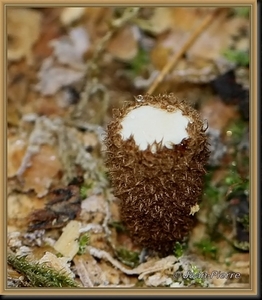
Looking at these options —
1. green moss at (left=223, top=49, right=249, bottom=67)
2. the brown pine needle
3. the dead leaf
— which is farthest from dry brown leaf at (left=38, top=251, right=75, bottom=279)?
green moss at (left=223, top=49, right=249, bottom=67)

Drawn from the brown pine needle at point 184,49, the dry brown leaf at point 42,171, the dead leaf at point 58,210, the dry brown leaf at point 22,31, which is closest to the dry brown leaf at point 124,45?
the brown pine needle at point 184,49

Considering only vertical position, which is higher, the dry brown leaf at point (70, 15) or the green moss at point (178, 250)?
the dry brown leaf at point (70, 15)

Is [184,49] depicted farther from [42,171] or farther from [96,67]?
[42,171]

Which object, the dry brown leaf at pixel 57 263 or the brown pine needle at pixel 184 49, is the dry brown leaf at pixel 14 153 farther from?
the brown pine needle at pixel 184 49

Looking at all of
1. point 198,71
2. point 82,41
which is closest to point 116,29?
point 82,41

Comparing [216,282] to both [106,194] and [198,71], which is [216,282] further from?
[198,71]

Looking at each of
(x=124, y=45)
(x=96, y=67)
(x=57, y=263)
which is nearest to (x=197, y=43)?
(x=124, y=45)
